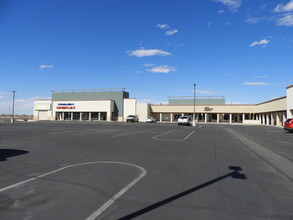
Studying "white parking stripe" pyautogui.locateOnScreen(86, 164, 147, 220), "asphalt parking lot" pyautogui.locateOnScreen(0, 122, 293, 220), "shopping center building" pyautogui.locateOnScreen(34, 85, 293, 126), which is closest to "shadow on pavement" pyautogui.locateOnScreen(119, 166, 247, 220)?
"asphalt parking lot" pyautogui.locateOnScreen(0, 122, 293, 220)

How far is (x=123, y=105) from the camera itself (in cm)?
7019

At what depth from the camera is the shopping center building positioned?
65.4 meters

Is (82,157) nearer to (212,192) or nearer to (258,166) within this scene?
(212,192)

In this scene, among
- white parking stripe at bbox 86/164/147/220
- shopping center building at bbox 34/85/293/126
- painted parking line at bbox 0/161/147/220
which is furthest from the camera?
shopping center building at bbox 34/85/293/126

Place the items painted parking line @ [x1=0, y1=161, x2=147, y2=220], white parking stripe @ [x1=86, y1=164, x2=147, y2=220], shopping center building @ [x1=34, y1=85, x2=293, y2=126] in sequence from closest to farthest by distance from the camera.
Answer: white parking stripe @ [x1=86, y1=164, x2=147, y2=220], painted parking line @ [x1=0, y1=161, x2=147, y2=220], shopping center building @ [x1=34, y1=85, x2=293, y2=126]

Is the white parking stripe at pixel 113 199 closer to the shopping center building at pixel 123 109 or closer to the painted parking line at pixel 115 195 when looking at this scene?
the painted parking line at pixel 115 195

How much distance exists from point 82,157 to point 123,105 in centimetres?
6190

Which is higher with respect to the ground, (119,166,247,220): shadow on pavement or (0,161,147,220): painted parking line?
(0,161,147,220): painted parking line

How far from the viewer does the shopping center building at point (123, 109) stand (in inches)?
2576

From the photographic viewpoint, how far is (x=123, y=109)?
7006 cm

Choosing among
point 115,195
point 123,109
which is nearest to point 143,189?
point 115,195

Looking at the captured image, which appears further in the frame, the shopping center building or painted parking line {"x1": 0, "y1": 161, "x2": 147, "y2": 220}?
the shopping center building

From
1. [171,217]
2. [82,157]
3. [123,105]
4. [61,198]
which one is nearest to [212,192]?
[171,217]

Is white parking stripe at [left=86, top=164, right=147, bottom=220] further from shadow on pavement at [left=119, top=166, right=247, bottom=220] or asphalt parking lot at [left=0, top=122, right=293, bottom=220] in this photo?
shadow on pavement at [left=119, top=166, right=247, bottom=220]
